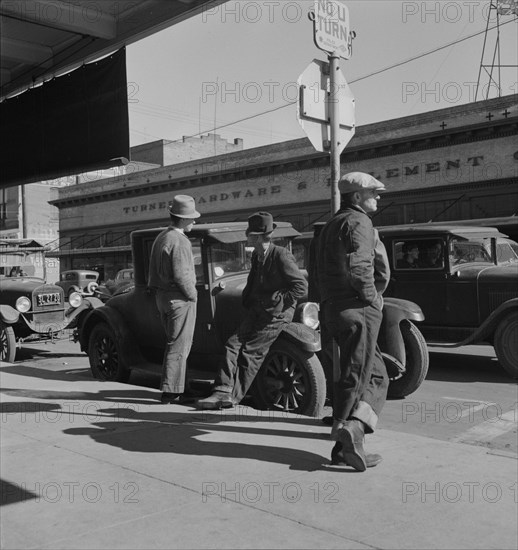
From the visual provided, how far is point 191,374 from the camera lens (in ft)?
22.6

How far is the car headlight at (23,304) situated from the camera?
11680 mm

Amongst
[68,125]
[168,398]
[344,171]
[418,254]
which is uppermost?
[344,171]

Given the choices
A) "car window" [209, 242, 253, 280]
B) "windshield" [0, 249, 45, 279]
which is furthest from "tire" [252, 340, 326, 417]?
"windshield" [0, 249, 45, 279]

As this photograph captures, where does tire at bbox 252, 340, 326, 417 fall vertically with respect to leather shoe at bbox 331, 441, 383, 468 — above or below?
above

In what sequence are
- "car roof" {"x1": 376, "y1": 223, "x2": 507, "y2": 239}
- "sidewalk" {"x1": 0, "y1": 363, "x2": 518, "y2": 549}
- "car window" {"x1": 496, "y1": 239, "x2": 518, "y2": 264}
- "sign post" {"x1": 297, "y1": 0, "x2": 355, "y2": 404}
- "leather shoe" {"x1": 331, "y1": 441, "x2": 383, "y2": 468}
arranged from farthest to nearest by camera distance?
"car window" {"x1": 496, "y1": 239, "x2": 518, "y2": 264}, "car roof" {"x1": 376, "y1": 223, "x2": 507, "y2": 239}, "sign post" {"x1": 297, "y1": 0, "x2": 355, "y2": 404}, "leather shoe" {"x1": 331, "y1": 441, "x2": 383, "y2": 468}, "sidewalk" {"x1": 0, "y1": 363, "x2": 518, "y2": 549}

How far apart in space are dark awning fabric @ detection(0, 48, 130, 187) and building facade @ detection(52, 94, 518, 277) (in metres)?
16.6

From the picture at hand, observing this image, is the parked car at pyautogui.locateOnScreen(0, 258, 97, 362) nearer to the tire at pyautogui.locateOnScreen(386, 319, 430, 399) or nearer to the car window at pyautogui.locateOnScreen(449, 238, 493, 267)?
the tire at pyautogui.locateOnScreen(386, 319, 430, 399)

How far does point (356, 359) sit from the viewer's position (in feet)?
13.7

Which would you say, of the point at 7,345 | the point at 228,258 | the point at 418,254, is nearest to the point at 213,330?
the point at 228,258

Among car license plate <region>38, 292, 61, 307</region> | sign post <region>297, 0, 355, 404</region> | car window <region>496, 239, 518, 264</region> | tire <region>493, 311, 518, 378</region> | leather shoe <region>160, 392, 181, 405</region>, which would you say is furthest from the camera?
A: car license plate <region>38, 292, 61, 307</region>

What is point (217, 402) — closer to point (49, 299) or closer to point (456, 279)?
point (456, 279)

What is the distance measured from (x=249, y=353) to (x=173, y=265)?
41.9 inches

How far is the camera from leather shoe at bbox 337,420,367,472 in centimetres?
397

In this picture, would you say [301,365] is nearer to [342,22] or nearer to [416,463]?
[416,463]
